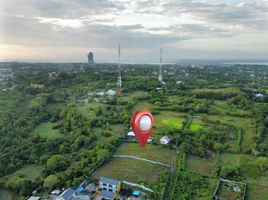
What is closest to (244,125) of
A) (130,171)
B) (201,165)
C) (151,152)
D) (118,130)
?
(201,165)

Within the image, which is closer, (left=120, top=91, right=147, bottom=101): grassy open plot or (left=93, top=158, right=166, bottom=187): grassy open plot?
(left=93, top=158, right=166, bottom=187): grassy open plot

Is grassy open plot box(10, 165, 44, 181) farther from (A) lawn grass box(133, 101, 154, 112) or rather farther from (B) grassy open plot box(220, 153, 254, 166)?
(A) lawn grass box(133, 101, 154, 112)

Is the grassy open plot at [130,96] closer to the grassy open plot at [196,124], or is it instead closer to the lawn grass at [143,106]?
the lawn grass at [143,106]

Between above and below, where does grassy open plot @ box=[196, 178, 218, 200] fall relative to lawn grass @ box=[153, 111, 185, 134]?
below

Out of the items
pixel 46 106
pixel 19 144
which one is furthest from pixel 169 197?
pixel 46 106

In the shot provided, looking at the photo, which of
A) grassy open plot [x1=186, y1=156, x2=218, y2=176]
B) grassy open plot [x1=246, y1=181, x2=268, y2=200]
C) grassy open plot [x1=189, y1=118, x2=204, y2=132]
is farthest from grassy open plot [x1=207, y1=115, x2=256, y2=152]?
grassy open plot [x1=246, y1=181, x2=268, y2=200]

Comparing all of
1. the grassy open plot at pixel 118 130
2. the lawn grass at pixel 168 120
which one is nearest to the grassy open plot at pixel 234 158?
the lawn grass at pixel 168 120

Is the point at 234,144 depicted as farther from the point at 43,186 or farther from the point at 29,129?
the point at 29,129

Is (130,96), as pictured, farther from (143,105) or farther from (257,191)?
(257,191)
